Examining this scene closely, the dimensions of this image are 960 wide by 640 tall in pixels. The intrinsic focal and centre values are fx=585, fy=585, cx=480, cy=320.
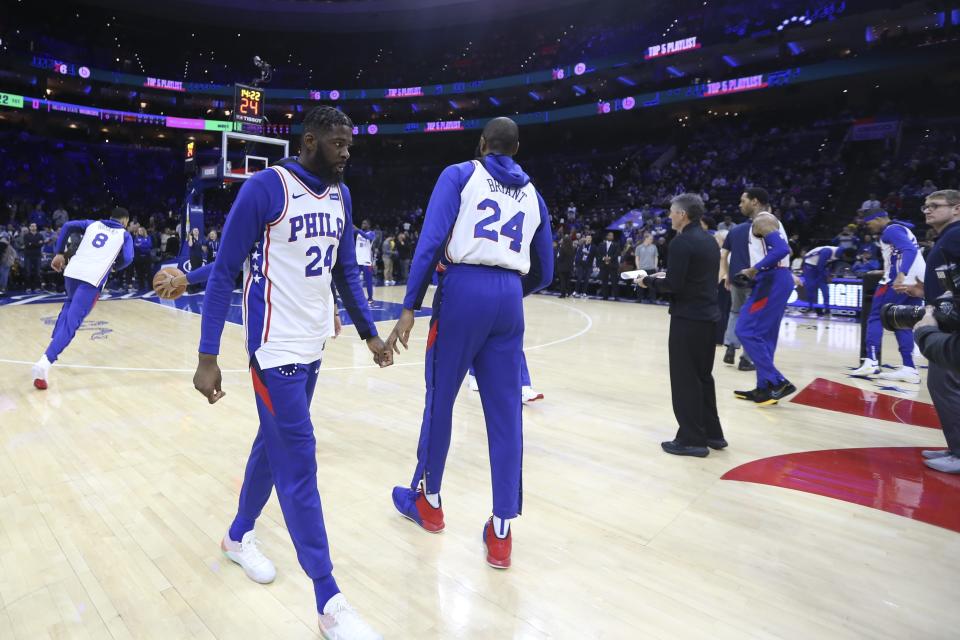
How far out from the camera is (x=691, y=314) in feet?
11.8

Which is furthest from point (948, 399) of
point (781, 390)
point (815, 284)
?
point (815, 284)

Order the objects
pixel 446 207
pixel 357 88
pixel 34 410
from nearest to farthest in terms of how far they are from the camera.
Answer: pixel 446 207 → pixel 34 410 → pixel 357 88

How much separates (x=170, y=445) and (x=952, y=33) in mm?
24794

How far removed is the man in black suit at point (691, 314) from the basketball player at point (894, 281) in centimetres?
258

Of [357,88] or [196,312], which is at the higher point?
[357,88]

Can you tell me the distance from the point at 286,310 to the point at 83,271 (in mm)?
4195

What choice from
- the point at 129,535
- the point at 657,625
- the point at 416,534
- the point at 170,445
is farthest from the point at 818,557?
the point at 170,445

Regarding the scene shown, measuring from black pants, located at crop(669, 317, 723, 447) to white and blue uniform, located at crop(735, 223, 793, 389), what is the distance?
1.45m

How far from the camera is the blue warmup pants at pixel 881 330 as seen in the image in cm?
600

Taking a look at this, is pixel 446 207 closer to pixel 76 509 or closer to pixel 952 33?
pixel 76 509

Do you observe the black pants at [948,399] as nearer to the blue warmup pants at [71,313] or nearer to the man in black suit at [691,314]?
the man in black suit at [691,314]

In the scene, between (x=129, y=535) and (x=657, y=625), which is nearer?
(x=657, y=625)

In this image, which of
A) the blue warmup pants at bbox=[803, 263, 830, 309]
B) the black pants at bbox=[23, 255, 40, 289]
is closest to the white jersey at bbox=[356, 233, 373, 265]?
the black pants at bbox=[23, 255, 40, 289]

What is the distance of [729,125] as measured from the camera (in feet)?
83.1
